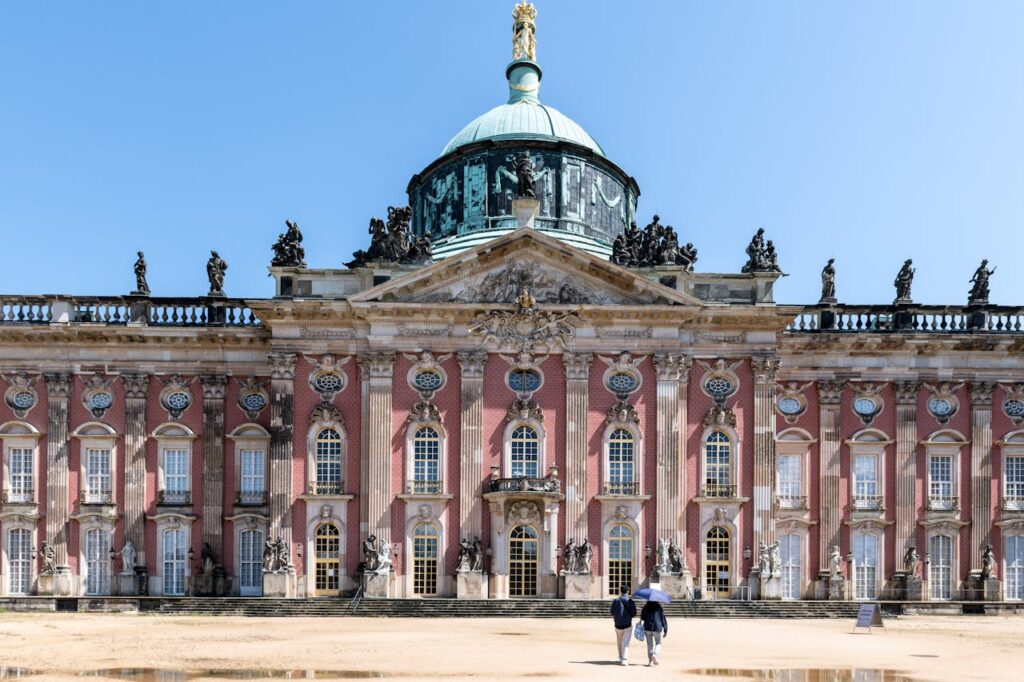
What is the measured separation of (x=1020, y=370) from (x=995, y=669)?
85.8 feet

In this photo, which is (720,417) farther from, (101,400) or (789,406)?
(101,400)

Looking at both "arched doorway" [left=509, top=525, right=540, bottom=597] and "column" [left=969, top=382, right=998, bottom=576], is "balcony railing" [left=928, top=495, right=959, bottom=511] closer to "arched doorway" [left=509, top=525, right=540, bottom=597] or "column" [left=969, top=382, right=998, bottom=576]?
"column" [left=969, top=382, right=998, bottom=576]

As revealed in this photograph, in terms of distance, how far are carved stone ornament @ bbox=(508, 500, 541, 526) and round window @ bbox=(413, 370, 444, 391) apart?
5570mm

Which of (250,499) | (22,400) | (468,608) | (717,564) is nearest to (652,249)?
(717,564)

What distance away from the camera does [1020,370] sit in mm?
45719

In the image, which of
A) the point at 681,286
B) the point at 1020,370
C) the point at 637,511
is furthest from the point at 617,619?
the point at 1020,370

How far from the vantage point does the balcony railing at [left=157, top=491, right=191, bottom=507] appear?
145 feet

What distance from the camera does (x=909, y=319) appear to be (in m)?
45.8

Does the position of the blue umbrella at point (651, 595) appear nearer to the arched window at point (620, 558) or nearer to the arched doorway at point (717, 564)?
the arched window at point (620, 558)

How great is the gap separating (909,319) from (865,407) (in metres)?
4.25

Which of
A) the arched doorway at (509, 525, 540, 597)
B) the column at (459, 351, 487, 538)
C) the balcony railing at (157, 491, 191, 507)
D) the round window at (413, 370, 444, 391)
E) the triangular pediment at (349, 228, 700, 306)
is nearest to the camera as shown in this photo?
the arched doorway at (509, 525, 540, 597)

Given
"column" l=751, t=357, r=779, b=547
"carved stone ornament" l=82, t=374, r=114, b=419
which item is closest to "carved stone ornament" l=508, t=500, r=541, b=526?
"column" l=751, t=357, r=779, b=547

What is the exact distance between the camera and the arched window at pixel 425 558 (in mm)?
41875

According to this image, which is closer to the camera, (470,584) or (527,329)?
(470,584)
